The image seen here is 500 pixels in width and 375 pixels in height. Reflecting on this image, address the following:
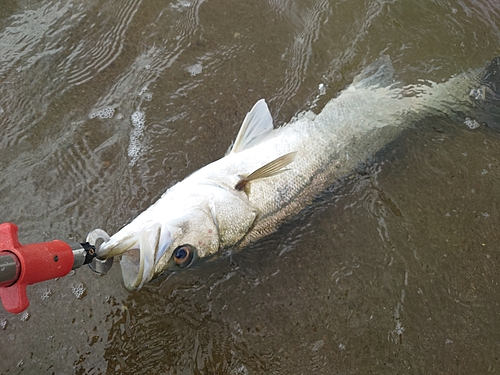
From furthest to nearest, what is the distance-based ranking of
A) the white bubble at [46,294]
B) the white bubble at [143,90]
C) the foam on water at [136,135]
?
the white bubble at [143,90] → the foam on water at [136,135] → the white bubble at [46,294]

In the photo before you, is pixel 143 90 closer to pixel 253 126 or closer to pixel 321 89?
pixel 253 126

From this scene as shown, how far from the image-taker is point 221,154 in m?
3.71

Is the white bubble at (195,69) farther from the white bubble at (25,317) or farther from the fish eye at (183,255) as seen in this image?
the white bubble at (25,317)

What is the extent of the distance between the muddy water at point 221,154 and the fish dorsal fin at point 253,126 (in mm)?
347

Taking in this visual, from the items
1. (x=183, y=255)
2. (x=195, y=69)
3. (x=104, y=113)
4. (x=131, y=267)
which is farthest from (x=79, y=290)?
(x=195, y=69)

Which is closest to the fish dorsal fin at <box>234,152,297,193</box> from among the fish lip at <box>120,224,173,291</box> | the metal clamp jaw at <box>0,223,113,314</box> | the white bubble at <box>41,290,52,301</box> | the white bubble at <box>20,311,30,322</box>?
the fish lip at <box>120,224,173,291</box>

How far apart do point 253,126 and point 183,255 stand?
4.15 ft

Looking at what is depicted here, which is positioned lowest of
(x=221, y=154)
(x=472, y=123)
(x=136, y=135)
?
(x=472, y=123)

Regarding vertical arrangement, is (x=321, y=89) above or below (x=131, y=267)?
below

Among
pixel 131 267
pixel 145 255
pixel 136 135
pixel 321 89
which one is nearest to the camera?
pixel 145 255

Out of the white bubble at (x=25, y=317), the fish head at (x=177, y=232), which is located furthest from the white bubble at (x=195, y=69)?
the white bubble at (x=25, y=317)

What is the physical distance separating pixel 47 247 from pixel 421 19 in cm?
410

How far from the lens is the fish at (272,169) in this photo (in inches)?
106

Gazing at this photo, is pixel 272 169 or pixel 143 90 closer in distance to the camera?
pixel 272 169
